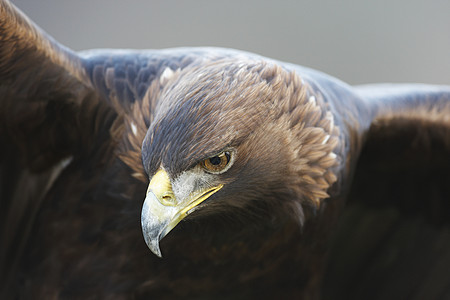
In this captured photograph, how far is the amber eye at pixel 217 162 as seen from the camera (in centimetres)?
221

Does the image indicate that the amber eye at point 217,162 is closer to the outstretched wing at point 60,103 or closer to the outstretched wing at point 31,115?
the outstretched wing at point 60,103

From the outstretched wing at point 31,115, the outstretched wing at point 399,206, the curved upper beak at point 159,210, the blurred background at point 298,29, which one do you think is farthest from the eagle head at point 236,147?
the blurred background at point 298,29

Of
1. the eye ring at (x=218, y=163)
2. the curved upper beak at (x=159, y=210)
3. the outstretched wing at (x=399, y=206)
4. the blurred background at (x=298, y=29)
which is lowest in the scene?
the blurred background at (x=298, y=29)

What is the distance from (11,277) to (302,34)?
18.8ft

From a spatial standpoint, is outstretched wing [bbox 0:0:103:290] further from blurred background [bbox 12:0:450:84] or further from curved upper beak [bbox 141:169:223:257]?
blurred background [bbox 12:0:450:84]

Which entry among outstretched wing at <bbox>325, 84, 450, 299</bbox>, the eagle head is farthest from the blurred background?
the eagle head

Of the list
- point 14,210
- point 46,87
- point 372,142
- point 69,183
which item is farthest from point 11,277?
point 372,142

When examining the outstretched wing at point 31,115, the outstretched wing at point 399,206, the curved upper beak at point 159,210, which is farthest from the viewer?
the outstretched wing at point 399,206

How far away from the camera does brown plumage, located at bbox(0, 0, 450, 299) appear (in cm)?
224

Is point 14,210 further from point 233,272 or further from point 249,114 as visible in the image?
point 249,114

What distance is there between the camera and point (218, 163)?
223 cm

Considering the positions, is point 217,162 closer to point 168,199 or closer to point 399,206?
point 168,199

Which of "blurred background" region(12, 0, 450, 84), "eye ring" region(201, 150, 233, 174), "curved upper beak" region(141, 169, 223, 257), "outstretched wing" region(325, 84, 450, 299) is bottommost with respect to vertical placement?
"blurred background" region(12, 0, 450, 84)

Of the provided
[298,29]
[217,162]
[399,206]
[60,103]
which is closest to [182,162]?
[217,162]
